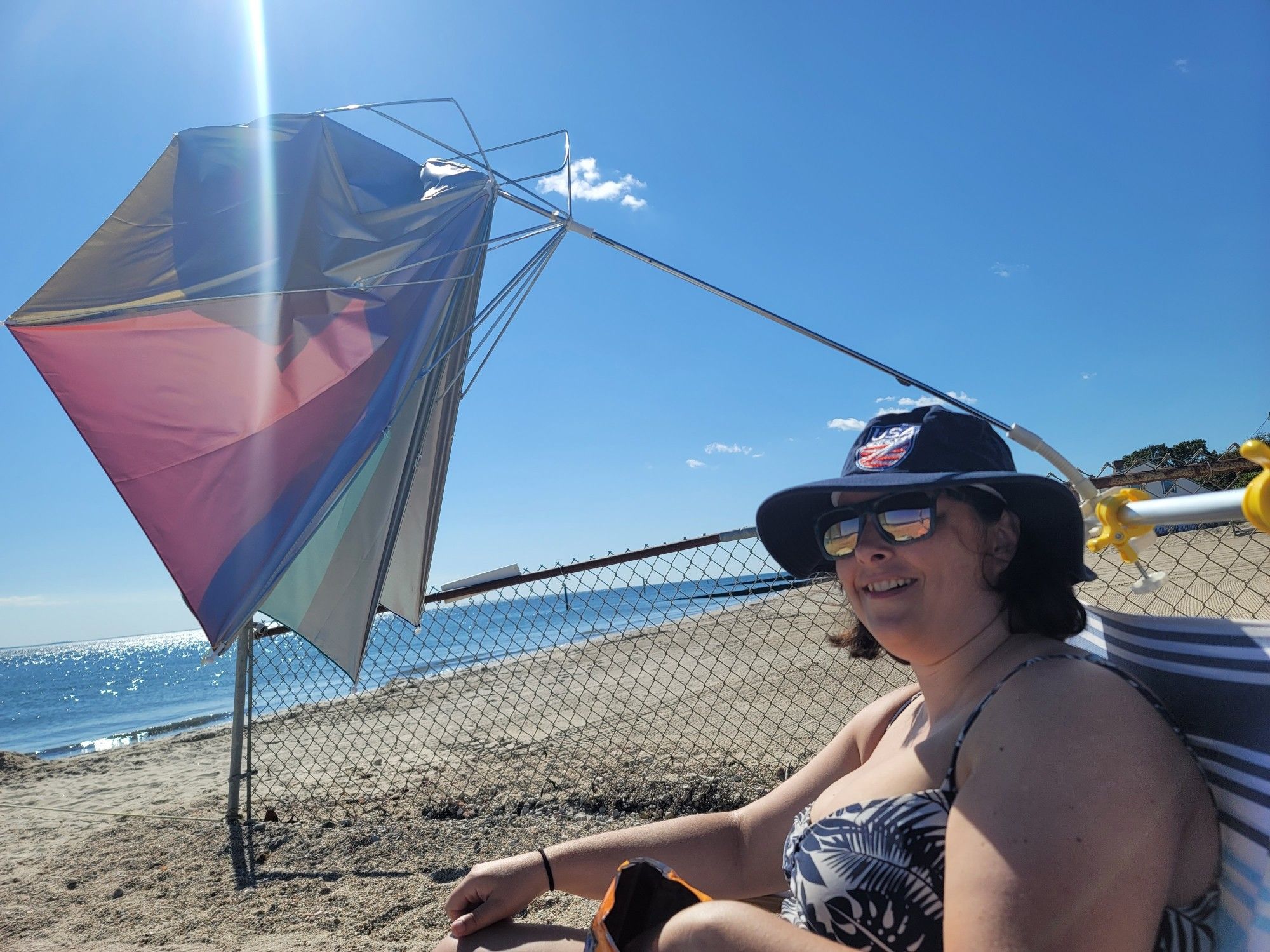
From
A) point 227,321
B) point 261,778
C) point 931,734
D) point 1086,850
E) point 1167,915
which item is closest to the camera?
point 1086,850

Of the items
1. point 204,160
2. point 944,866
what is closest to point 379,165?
point 204,160

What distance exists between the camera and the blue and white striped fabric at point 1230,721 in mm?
1008

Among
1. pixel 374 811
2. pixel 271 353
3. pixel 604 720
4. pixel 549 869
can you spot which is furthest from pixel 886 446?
pixel 604 720

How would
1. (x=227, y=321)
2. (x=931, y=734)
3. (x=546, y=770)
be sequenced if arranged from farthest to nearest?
1. (x=546, y=770)
2. (x=227, y=321)
3. (x=931, y=734)

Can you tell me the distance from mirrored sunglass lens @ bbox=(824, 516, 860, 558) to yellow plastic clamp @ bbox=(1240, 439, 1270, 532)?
629mm

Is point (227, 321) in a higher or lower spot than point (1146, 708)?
higher

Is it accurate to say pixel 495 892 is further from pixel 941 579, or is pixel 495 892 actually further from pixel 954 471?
pixel 954 471

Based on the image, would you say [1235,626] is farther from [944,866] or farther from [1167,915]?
[944,866]

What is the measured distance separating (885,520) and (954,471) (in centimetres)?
15

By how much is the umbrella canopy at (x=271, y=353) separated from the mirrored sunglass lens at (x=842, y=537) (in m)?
1.49

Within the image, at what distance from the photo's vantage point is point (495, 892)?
173 cm

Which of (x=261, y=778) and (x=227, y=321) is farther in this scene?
(x=261, y=778)

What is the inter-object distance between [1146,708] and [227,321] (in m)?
2.58

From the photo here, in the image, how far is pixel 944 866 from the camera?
3.75ft
